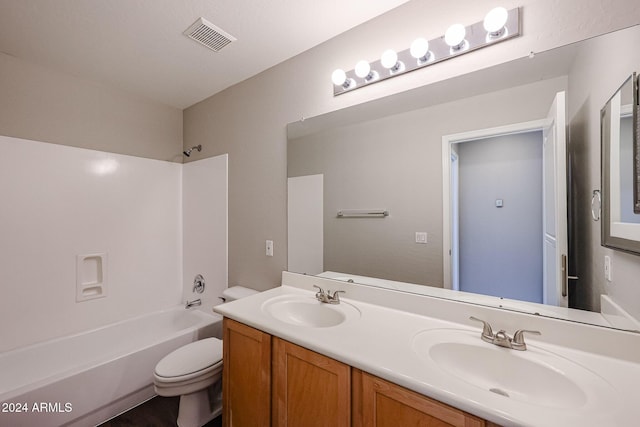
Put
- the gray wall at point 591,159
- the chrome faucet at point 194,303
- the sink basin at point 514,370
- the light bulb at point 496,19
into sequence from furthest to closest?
the chrome faucet at point 194,303 < the light bulb at point 496,19 < the gray wall at point 591,159 < the sink basin at point 514,370

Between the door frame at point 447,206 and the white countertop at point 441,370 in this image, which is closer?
the white countertop at point 441,370

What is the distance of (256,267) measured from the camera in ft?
7.01

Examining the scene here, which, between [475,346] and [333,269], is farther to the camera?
[333,269]

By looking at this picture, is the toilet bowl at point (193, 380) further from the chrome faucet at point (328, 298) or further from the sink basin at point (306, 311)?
the chrome faucet at point (328, 298)

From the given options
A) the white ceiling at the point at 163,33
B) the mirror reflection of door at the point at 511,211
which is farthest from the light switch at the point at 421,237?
the white ceiling at the point at 163,33

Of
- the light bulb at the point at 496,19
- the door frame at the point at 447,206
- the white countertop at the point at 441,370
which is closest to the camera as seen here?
the white countertop at the point at 441,370

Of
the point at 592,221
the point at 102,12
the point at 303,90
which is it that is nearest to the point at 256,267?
the point at 303,90

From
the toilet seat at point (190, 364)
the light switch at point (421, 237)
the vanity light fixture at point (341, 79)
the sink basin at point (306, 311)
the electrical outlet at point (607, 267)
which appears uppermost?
the vanity light fixture at point (341, 79)

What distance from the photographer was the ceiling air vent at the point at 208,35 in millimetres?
1560

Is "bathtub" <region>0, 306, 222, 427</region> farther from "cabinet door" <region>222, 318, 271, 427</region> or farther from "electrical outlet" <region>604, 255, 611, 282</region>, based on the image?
"electrical outlet" <region>604, 255, 611, 282</region>

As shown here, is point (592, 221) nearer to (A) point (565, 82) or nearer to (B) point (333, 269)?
(A) point (565, 82)

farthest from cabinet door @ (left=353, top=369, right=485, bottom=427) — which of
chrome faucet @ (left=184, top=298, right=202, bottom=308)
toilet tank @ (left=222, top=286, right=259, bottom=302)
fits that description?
chrome faucet @ (left=184, top=298, right=202, bottom=308)

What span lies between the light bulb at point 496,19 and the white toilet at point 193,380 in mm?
2290

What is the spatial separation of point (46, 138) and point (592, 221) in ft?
10.8
